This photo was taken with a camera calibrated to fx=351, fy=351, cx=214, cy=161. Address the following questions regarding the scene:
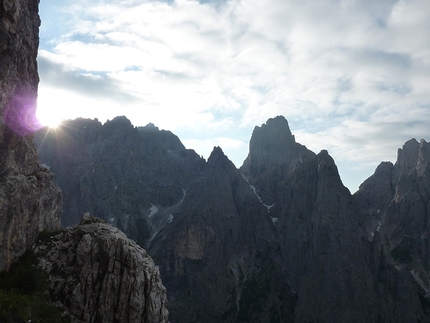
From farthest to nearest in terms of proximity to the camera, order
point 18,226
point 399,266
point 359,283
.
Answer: point 399,266 < point 359,283 < point 18,226

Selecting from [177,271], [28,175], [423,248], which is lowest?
[177,271]

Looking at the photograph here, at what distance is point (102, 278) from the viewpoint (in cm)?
4084

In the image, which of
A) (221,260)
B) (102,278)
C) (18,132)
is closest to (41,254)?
(102,278)

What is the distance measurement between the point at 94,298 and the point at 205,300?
124287 millimetres

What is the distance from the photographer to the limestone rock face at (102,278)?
38.9m

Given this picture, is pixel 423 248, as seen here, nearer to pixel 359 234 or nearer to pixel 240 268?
pixel 359 234

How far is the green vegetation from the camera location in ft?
105

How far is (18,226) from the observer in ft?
129

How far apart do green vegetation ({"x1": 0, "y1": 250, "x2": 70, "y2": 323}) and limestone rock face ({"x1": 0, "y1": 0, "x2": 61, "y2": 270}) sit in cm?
138

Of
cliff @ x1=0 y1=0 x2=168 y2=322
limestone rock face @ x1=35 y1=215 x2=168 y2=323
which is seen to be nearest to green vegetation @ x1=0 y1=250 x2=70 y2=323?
cliff @ x1=0 y1=0 x2=168 y2=322

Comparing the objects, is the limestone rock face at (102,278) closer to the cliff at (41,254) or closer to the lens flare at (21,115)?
the cliff at (41,254)

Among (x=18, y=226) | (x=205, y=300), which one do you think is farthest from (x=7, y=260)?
(x=205, y=300)

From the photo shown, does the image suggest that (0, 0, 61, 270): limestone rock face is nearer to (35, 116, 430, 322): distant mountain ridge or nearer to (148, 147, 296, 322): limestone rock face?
(148, 147, 296, 322): limestone rock face

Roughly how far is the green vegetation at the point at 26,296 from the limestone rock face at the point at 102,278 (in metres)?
1.38
